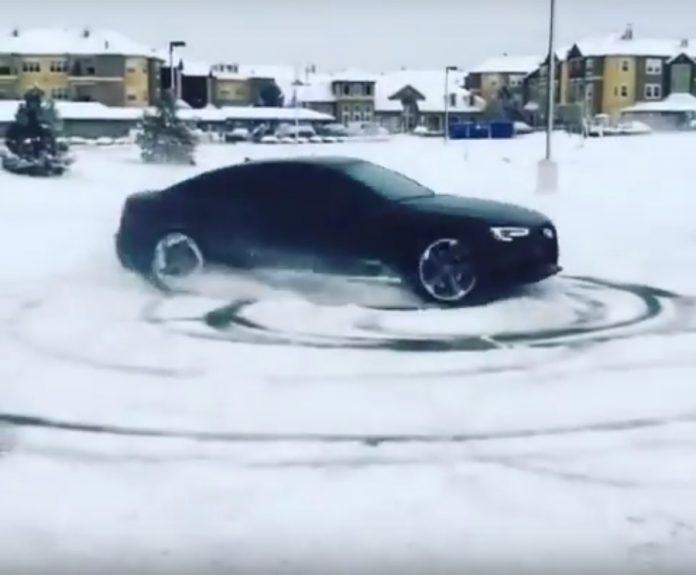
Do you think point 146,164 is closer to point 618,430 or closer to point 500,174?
point 500,174

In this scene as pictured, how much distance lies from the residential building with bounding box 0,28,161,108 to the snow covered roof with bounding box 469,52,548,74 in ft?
2.90

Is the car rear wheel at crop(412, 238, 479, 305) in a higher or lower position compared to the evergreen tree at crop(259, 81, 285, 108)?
lower

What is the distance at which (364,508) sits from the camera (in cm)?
265

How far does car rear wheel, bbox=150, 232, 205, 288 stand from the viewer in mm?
3037

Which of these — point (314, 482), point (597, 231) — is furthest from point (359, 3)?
point (314, 482)

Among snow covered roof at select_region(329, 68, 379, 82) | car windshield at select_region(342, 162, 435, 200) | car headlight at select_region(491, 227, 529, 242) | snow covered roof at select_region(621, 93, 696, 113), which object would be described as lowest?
car headlight at select_region(491, 227, 529, 242)

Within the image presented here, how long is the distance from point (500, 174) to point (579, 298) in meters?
0.38

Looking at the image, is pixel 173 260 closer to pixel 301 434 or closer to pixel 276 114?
pixel 276 114

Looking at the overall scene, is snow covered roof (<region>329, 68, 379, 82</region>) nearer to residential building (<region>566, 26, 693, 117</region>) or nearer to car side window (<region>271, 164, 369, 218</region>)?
car side window (<region>271, 164, 369, 218</region>)

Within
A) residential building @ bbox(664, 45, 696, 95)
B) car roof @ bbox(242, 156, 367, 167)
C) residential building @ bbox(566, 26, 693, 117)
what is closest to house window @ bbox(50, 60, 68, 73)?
car roof @ bbox(242, 156, 367, 167)

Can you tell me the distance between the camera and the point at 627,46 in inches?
123

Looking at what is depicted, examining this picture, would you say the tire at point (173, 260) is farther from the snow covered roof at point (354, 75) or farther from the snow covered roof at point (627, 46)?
the snow covered roof at point (627, 46)

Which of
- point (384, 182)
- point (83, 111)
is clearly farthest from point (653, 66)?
point (83, 111)

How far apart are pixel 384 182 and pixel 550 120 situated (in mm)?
483
